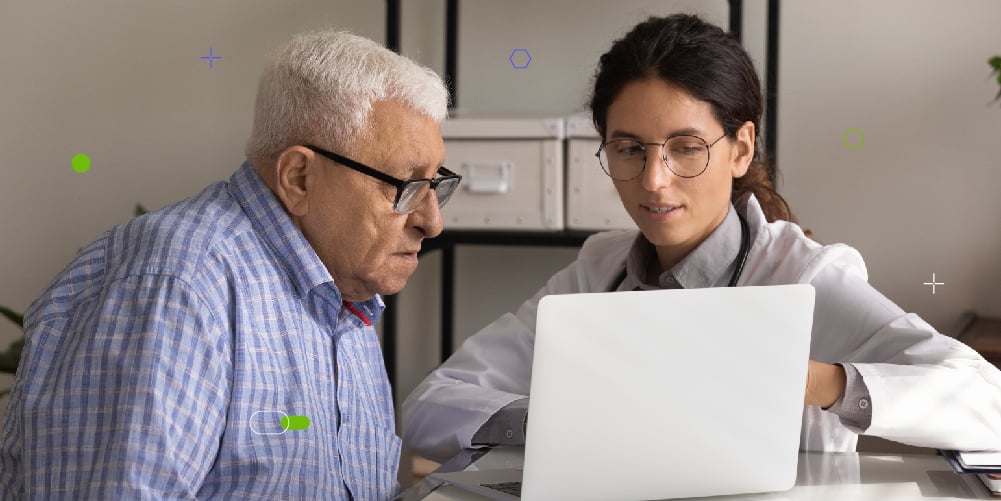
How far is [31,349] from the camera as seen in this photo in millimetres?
1106

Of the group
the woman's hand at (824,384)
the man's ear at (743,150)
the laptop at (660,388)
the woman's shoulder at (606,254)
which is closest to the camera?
the laptop at (660,388)

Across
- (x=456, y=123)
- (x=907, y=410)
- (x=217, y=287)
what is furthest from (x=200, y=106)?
(x=907, y=410)

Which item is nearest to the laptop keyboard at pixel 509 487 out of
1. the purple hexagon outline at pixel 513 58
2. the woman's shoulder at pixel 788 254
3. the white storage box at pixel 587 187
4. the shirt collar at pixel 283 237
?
the shirt collar at pixel 283 237

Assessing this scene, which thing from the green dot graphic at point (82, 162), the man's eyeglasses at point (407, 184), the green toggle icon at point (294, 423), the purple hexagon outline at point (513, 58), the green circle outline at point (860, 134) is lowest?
the green toggle icon at point (294, 423)

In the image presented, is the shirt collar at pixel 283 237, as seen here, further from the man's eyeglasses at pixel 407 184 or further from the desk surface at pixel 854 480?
the desk surface at pixel 854 480

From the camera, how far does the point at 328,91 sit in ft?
4.14

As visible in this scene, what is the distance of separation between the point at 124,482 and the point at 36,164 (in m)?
2.33

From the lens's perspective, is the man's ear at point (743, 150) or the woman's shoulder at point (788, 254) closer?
the woman's shoulder at point (788, 254)

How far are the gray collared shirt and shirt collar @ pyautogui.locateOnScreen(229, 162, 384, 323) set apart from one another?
0.93 ft

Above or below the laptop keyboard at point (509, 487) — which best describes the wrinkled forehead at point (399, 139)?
above

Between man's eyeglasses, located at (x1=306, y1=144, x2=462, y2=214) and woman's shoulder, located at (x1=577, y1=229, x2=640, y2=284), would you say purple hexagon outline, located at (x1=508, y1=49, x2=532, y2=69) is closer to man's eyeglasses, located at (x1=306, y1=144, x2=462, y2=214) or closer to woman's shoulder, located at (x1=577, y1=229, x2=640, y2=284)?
woman's shoulder, located at (x1=577, y1=229, x2=640, y2=284)

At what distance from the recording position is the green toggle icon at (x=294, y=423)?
119cm

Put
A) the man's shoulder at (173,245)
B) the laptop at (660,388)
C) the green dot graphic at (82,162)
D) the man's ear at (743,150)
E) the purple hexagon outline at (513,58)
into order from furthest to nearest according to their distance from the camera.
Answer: the green dot graphic at (82,162)
the purple hexagon outline at (513,58)
the man's ear at (743,150)
the man's shoulder at (173,245)
the laptop at (660,388)

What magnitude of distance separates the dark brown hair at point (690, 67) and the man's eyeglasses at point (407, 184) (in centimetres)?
36
